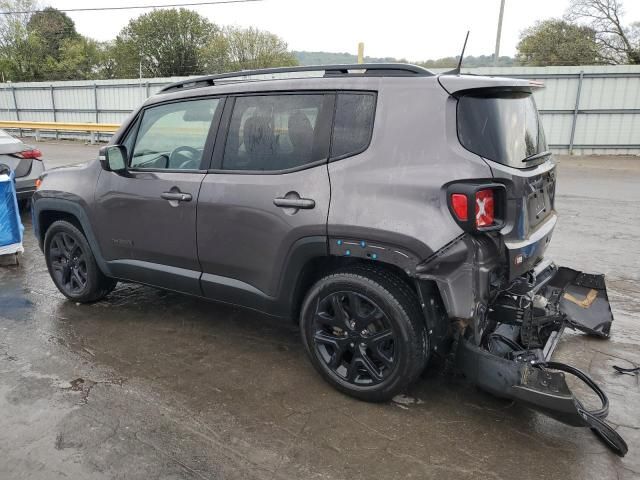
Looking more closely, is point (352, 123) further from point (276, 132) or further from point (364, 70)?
point (276, 132)

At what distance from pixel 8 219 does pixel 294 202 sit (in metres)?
4.28

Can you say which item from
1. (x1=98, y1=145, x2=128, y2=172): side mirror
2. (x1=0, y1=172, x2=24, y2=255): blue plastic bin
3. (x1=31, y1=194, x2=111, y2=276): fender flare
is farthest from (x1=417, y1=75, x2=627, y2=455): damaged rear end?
(x1=0, y1=172, x2=24, y2=255): blue plastic bin

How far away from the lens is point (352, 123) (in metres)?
3.08

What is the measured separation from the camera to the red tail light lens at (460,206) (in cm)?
265

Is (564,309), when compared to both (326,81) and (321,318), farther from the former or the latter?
(326,81)

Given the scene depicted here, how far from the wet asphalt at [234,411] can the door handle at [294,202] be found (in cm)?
115

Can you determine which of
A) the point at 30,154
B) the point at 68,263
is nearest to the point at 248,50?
the point at 30,154

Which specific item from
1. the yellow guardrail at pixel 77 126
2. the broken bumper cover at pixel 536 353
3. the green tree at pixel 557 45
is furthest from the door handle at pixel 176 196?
the green tree at pixel 557 45

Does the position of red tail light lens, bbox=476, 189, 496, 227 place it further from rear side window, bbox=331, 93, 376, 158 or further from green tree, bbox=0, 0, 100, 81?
green tree, bbox=0, 0, 100, 81

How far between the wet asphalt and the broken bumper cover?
0.57 ft

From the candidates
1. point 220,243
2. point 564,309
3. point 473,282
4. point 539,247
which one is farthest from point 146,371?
point 564,309

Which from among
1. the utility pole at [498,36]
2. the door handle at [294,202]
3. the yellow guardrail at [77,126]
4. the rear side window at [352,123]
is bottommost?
the yellow guardrail at [77,126]

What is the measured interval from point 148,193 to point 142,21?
55.7 m

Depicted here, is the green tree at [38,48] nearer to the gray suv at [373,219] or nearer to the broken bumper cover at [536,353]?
the gray suv at [373,219]
